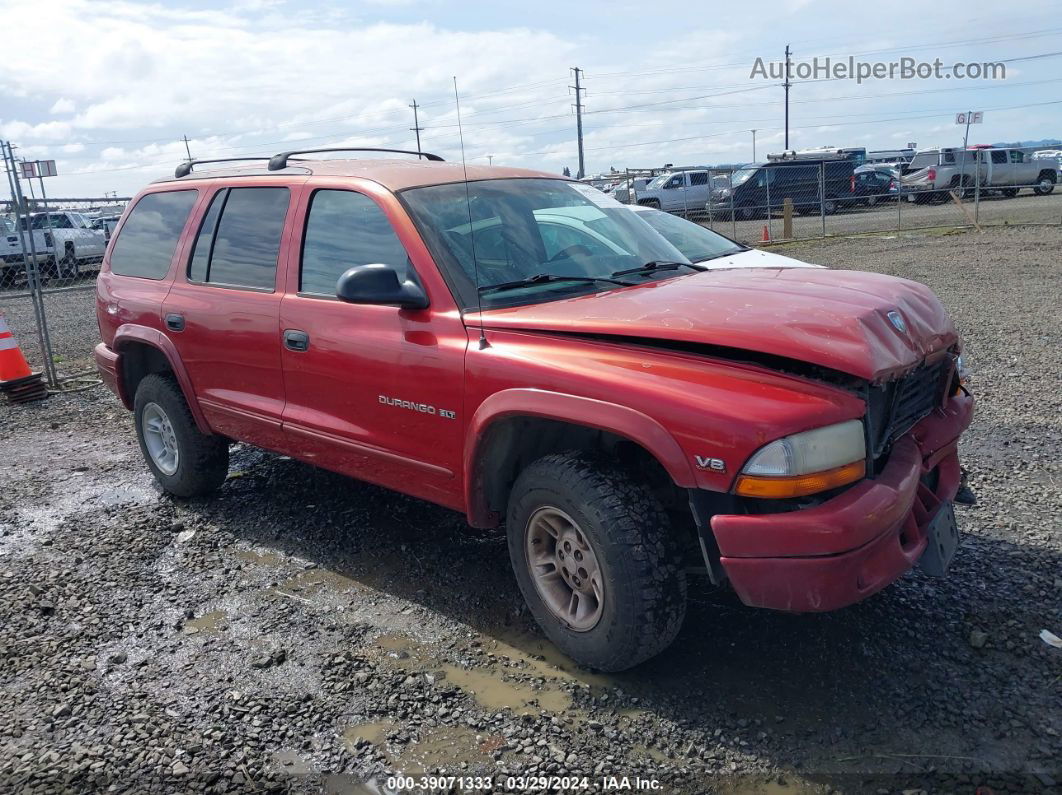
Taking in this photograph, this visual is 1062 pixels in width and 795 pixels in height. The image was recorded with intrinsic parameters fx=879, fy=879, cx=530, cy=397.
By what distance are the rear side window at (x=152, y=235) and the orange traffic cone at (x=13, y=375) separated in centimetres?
359

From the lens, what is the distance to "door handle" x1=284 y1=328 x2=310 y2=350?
4.12 meters

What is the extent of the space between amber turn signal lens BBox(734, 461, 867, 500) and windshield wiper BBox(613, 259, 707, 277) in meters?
1.47

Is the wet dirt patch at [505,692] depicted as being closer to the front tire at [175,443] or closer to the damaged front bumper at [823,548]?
the damaged front bumper at [823,548]

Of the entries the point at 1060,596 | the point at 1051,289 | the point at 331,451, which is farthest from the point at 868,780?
the point at 1051,289

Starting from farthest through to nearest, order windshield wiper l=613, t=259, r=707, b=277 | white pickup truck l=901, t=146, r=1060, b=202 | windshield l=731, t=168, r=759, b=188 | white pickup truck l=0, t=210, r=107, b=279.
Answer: white pickup truck l=901, t=146, r=1060, b=202, windshield l=731, t=168, r=759, b=188, white pickup truck l=0, t=210, r=107, b=279, windshield wiper l=613, t=259, r=707, b=277

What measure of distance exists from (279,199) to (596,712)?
2.92m

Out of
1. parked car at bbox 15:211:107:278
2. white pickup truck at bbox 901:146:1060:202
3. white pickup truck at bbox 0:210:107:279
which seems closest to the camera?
white pickup truck at bbox 0:210:107:279

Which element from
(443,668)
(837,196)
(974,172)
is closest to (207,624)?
(443,668)

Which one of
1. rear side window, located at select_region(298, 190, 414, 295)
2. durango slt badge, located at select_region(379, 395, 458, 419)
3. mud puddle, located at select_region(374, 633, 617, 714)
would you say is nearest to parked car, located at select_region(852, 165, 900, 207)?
rear side window, located at select_region(298, 190, 414, 295)

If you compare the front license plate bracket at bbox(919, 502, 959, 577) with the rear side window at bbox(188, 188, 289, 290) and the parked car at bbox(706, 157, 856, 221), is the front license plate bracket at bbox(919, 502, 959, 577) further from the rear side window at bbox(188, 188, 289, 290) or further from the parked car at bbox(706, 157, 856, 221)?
the parked car at bbox(706, 157, 856, 221)

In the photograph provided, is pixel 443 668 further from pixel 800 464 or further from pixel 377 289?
pixel 800 464

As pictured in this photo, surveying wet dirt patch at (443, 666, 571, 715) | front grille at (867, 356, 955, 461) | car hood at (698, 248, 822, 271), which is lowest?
wet dirt patch at (443, 666, 571, 715)

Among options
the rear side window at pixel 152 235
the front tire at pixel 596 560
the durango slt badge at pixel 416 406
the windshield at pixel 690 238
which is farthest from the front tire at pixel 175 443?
the windshield at pixel 690 238

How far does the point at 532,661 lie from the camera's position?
347 centimetres
